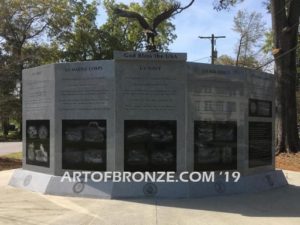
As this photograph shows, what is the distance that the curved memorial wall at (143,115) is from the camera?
11711mm

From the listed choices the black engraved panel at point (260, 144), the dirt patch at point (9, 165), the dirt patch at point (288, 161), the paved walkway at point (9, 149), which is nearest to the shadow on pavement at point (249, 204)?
the black engraved panel at point (260, 144)

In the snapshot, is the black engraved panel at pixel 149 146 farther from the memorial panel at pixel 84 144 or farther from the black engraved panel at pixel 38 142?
the black engraved panel at pixel 38 142

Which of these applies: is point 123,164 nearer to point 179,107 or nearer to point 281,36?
point 179,107

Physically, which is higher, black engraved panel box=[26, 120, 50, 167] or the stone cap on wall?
the stone cap on wall

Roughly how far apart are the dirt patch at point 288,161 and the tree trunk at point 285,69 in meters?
0.84

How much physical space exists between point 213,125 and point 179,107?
1.01 metres

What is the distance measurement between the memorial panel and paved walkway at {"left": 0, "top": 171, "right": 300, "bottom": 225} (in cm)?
104

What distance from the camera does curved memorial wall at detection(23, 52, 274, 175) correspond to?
11.7m

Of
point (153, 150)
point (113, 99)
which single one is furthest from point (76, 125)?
point (153, 150)

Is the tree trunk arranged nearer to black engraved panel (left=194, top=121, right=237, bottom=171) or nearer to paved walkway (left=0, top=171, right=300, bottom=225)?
Answer: black engraved panel (left=194, top=121, right=237, bottom=171)

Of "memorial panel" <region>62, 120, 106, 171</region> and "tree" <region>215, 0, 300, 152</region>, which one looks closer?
"memorial panel" <region>62, 120, 106, 171</region>

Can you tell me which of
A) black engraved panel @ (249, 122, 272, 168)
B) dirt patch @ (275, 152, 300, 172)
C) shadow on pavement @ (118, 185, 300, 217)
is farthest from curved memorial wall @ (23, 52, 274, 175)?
dirt patch @ (275, 152, 300, 172)

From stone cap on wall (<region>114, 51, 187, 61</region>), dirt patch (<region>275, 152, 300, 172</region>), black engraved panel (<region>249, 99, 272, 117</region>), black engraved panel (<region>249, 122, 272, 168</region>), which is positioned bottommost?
dirt patch (<region>275, 152, 300, 172</region>)

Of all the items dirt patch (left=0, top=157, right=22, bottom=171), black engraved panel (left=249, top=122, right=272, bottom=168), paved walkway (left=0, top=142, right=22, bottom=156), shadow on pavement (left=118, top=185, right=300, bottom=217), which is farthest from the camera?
paved walkway (left=0, top=142, right=22, bottom=156)
